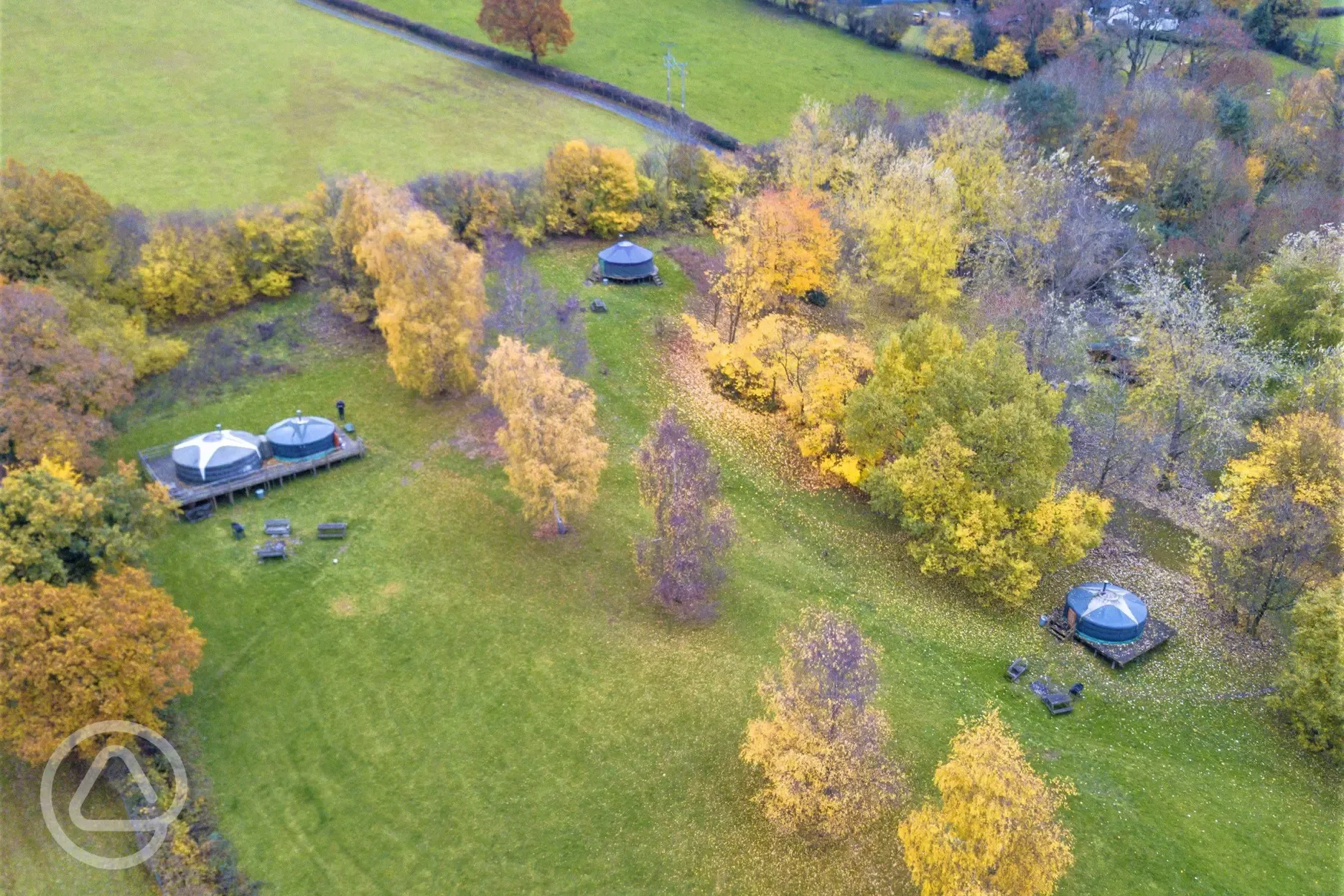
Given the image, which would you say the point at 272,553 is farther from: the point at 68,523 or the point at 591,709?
the point at 591,709

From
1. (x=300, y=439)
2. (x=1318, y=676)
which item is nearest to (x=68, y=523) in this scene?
(x=300, y=439)

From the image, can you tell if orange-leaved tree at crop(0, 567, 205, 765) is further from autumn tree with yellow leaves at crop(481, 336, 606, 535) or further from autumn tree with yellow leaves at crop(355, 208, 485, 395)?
autumn tree with yellow leaves at crop(355, 208, 485, 395)

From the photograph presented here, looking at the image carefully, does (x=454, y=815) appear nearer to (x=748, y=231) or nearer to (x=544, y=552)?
(x=544, y=552)

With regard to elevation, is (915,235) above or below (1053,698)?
above

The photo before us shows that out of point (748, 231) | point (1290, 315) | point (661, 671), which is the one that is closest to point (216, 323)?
point (748, 231)

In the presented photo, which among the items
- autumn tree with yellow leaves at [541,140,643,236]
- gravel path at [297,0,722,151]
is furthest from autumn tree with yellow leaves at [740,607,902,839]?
gravel path at [297,0,722,151]

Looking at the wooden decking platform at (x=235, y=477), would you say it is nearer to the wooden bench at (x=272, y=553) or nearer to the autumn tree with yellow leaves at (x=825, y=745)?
the wooden bench at (x=272, y=553)

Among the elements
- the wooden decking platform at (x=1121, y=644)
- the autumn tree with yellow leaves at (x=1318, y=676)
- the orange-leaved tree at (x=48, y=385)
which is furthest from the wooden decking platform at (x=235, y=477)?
the autumn tree with yellow leaves at (x=1318, y=676)
